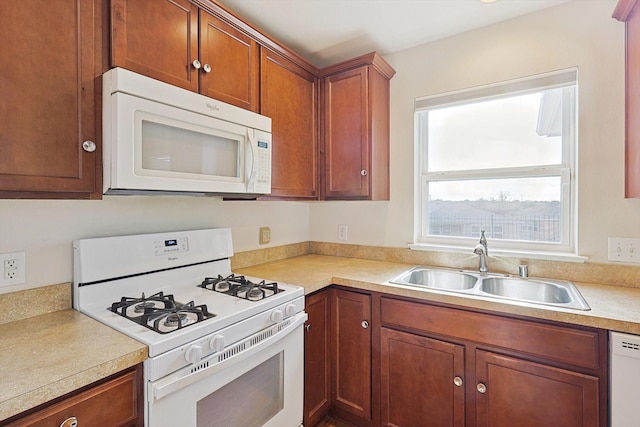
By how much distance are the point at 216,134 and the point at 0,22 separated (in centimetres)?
71

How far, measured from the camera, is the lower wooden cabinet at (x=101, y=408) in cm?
79

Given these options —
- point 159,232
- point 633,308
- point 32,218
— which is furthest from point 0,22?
point 633,308

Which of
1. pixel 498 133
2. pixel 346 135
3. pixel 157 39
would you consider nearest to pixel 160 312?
pixel 157 39

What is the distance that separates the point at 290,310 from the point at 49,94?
3.93ft

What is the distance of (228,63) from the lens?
1.57m

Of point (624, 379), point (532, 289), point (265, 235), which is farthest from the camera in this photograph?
point (265, 235)

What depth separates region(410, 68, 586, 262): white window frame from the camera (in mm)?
1778

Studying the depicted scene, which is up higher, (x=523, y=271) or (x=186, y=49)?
(x=186, y=49)

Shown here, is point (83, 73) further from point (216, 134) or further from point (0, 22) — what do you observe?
Answer: point (216, 134)

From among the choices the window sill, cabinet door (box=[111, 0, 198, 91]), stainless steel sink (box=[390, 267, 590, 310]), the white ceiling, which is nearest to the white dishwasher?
stainless steel sink (box=[390, 267, 590, 310])

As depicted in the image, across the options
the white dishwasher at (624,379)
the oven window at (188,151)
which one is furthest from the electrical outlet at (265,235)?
the white dishwasher at (624,379)

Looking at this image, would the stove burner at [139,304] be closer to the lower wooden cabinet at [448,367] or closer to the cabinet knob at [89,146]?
the cabinet knob at [89,146]

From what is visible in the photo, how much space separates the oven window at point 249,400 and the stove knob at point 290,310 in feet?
0.60

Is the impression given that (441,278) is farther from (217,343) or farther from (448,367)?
(217,343)
